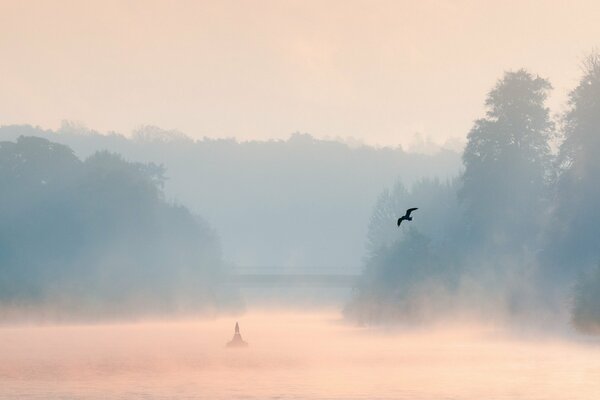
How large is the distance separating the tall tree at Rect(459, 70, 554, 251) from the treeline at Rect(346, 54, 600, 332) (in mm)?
96

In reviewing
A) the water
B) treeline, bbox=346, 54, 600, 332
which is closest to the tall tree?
treeline, bbox=346, 54, 600, 332

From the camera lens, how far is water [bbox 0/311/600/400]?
6862 centimetres

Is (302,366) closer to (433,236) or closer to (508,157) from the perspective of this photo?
(508,157)

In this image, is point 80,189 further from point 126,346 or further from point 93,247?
point 126,346

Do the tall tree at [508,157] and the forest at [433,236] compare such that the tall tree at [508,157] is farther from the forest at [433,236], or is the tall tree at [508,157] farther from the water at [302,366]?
the water at [302,366]

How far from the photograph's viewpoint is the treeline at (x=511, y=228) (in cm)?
12594

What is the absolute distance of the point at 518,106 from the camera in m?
149

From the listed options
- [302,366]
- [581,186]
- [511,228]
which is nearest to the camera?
[302,366]

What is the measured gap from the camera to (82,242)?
568 feet

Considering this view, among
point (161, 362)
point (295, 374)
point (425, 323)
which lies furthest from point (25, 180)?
point (295, 374)

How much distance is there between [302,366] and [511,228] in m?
61.4

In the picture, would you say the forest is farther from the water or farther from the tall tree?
the water

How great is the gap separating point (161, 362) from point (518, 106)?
215ft

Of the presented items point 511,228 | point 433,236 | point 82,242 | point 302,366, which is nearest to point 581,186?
point 511,228
